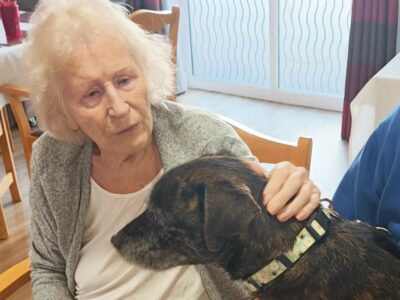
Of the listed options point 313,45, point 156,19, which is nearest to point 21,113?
point 156,19

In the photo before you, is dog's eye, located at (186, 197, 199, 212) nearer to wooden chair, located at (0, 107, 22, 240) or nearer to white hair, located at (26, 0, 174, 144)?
white hair, located at (26, 0, 174, 144)

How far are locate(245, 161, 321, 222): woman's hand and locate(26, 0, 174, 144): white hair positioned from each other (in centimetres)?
43

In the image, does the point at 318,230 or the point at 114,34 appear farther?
the point at 114,34

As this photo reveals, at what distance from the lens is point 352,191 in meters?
1.23

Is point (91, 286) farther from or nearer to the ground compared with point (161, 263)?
nearer to the ground

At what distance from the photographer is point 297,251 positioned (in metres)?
0.97

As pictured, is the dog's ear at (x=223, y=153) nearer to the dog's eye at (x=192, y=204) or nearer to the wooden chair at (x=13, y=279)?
the dog's eye at (x=192, y=204)

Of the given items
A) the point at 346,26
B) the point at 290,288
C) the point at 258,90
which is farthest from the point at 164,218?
the point at 258,90

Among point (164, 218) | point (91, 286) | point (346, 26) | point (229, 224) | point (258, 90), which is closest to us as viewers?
point (229, 224)

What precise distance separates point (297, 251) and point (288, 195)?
10 cm

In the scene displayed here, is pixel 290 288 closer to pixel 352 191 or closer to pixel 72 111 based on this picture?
pixel 352 191

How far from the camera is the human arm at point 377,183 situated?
1.11 m

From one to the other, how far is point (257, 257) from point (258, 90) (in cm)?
370

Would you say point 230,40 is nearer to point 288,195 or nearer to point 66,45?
point 66,45
